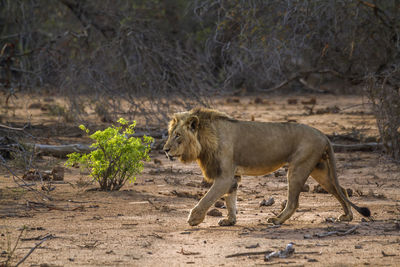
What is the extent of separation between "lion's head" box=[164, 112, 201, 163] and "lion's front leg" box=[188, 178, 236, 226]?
15.9 inches

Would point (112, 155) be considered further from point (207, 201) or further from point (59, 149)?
point (59, 149)

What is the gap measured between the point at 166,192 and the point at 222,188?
2345 millimetres

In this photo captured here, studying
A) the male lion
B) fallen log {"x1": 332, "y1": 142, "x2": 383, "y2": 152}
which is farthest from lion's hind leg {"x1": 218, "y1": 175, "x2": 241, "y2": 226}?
fallen log {"x1": 332, "y1": 142, "x2": 383, "y2": 152}

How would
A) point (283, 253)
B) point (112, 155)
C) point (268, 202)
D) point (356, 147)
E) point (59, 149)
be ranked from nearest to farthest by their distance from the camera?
point (283, 253) < point (268, 202) < point (112, 155) < point (59, 149) < point (356, 147)

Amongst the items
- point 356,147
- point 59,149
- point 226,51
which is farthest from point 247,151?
point 356,147

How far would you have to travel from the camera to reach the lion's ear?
6.54 meters

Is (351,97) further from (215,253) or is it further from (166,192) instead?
(215,253)

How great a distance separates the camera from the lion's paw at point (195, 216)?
247 inches

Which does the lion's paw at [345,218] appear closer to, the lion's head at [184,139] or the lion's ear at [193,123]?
the lion's head at [184,139]

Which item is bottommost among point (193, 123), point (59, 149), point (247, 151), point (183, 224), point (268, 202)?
point (59, 149)

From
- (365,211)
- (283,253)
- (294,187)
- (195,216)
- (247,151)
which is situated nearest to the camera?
(283,253)

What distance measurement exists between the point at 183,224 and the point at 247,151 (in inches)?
41.6

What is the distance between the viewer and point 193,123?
6598 millimetres

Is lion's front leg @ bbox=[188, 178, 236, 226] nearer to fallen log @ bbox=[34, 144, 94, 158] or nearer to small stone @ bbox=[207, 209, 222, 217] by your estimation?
small stone @ bbox=[207, 209, 222, 217]
